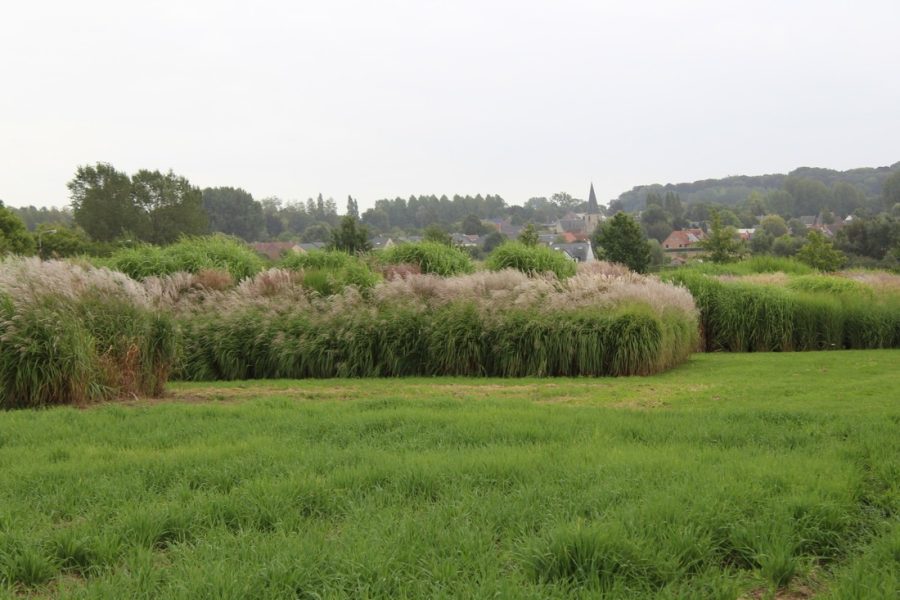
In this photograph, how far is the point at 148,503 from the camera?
11.2ft

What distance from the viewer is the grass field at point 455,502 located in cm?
265

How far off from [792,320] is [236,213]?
253ft

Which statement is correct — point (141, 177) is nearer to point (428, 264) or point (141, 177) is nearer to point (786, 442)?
point (428, 264)

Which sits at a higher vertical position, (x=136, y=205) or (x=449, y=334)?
(x=136, y=205)

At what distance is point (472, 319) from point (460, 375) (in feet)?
2.50

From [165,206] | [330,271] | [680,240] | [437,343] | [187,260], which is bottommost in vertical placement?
[680,240]

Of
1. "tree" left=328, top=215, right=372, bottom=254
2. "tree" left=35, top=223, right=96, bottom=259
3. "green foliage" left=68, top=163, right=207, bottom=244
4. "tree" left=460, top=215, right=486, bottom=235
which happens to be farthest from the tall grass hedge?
"tree" left=460, top=215, right=486, bottom=235

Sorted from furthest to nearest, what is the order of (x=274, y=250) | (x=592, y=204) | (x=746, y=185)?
(x=746, y=185) < (x=592, y=204) < (x=274, y=250)

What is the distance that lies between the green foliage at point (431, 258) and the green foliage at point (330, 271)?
95 cm

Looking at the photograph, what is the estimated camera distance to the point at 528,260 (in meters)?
14.5

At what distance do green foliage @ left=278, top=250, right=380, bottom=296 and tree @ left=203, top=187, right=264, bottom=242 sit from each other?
6672 centimetres

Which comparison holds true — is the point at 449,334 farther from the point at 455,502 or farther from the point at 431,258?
the point at 431,258

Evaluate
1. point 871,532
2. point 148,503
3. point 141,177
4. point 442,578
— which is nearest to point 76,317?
point 148,503

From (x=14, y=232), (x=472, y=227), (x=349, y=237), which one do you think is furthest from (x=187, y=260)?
(x=472, y=227)
